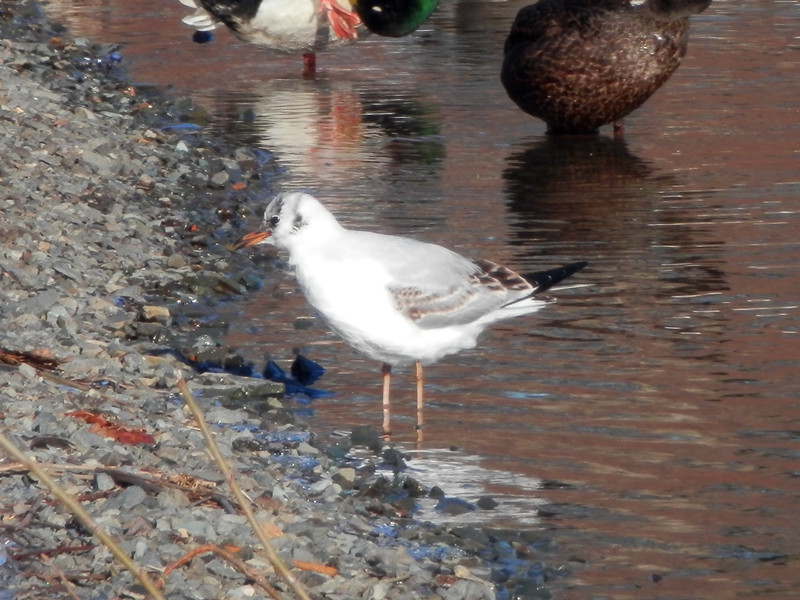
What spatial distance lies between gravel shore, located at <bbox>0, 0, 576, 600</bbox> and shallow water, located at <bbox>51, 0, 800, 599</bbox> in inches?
11.3

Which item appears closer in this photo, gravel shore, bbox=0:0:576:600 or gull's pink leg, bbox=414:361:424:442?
gravel shore, bbox=0:0:576:600

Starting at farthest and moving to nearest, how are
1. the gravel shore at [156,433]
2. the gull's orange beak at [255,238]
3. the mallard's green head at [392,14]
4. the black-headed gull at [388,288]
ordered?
1. the mallard's green head at [392,14]
2. the gull's orange beak at [255,238]
3. the black-headed gull at [388,288]
4. the gravel shore at [156,433]

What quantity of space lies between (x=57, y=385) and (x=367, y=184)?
5073 millimetres

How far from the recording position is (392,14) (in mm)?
15031

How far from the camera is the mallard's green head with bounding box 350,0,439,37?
48.8 ft

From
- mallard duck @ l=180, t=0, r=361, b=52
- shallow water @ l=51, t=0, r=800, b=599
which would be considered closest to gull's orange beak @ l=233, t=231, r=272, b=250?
shallow water @ l=51, t=0, r=800, b=599

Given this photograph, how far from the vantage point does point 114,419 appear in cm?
556

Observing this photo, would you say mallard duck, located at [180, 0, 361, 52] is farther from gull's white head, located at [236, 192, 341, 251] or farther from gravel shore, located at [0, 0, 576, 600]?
gull's white head, located at [236, 192, 341, 251]

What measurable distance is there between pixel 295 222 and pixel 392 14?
29.7 ft

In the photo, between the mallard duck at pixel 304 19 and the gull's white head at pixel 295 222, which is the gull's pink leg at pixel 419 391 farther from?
the mallard duck at pixel 304 19

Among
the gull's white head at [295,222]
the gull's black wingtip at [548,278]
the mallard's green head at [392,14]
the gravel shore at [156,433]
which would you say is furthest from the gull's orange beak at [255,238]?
the mallard's green head at [392,14]

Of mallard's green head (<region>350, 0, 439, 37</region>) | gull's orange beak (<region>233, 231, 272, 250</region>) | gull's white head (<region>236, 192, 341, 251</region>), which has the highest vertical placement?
gull's white head (<region>236, 192, 341, 251</region>)

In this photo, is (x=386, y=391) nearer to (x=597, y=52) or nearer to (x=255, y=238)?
(x=255, y=238)

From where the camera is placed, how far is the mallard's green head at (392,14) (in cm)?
1488
